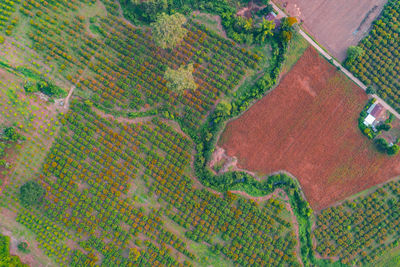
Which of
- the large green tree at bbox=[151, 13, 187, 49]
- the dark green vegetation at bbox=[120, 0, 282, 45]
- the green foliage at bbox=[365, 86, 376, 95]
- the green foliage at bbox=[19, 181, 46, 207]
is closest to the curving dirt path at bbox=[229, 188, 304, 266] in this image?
the green foliage at bbox=[365, 86, 376, 95]

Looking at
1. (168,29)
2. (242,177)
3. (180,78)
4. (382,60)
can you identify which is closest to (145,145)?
(180,78)

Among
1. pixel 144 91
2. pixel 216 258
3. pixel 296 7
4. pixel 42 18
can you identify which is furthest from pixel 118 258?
pixel 296 7

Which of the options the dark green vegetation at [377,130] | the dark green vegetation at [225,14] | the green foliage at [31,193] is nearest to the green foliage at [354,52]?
the dark green vegetation at [377,130]

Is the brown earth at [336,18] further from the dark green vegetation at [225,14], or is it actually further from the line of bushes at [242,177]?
the line of bushes at [242,177]

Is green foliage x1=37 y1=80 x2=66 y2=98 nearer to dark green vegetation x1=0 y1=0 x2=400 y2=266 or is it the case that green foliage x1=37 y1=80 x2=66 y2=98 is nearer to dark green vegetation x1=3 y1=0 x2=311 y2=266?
dark green vegetation x1=0 y1=0 x2=400 y2=266

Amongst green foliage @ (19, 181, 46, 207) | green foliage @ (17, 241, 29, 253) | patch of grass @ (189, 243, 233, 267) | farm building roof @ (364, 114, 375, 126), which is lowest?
green foliage @ (17, 241, 29, 253)

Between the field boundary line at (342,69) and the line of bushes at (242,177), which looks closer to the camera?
the line of bushes at (242,177)

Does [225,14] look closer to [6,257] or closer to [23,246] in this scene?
[23,246]
